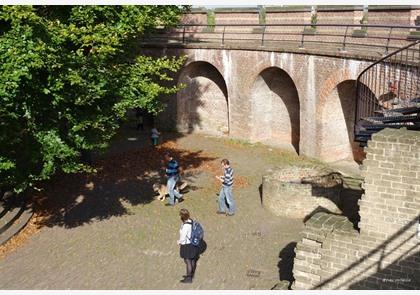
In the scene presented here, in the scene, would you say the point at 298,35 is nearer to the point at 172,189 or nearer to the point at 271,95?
the point at 271,95

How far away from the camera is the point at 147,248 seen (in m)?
12.1

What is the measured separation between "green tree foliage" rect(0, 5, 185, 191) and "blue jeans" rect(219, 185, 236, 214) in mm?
3019

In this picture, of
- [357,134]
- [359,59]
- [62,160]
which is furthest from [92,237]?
[359,59]

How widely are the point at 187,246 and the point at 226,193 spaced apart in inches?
153

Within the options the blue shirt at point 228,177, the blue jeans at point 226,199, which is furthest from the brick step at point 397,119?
the blue jeans at point 226,199

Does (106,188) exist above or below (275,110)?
below

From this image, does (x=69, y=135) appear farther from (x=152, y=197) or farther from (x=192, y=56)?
(x=192, y=56)

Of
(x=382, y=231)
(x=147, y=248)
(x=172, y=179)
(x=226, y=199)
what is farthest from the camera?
(x=172, y=179)

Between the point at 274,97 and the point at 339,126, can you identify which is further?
the point at 274,97

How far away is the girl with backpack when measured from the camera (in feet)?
32.7

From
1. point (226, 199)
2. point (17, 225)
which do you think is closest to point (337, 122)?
point (226, 199)

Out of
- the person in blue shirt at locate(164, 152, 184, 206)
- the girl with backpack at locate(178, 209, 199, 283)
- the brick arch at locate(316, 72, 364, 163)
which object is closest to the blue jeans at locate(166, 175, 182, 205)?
the person in blue shirt at locate(164, 152, 184, 206)

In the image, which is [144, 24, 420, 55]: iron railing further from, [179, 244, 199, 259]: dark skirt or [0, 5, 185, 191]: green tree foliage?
[179, 244, 199, 259]: dark skirt


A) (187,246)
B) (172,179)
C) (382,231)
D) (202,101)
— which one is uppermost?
(202,101)
